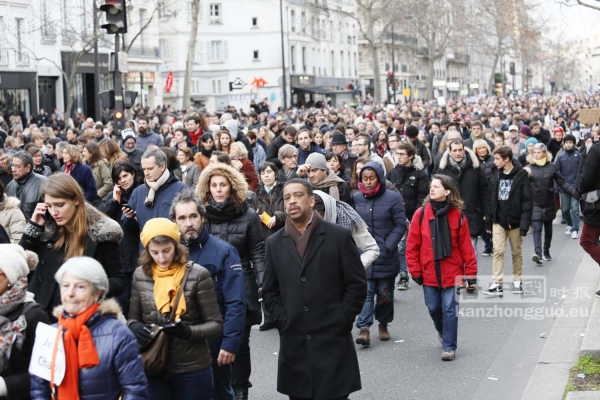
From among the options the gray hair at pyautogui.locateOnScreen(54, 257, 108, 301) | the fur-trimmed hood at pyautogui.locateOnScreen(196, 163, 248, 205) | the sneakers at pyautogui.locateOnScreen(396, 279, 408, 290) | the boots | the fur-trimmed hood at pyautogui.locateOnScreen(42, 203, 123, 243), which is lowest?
the boots

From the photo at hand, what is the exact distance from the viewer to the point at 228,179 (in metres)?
6.62

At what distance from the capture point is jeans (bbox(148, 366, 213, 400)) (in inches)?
189

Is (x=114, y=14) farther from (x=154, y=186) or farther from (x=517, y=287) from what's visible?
(x=517, y=287)

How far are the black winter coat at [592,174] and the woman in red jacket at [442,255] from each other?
1540mm

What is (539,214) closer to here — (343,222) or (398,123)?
(398,123)

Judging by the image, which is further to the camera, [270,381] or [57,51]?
[57,51]

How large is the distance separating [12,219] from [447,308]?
3770 millimetres

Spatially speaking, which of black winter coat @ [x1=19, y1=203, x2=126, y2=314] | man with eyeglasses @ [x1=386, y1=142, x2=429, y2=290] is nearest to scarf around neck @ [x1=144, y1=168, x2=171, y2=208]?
black winter coat @ [x1=19, y1=203, x2=126, y2=314]

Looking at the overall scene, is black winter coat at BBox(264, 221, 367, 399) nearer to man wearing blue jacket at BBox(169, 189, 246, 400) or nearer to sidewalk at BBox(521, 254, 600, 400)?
man wearing blue jacket at BBox(169, 189, 246, 400)

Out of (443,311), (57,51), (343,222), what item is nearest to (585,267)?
(443,311)

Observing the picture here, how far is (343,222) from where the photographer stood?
701cm

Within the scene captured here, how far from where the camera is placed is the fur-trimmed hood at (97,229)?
5.13 m

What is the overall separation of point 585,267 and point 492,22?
2889 inches

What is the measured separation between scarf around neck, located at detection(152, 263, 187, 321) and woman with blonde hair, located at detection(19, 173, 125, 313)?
15.1 inches
